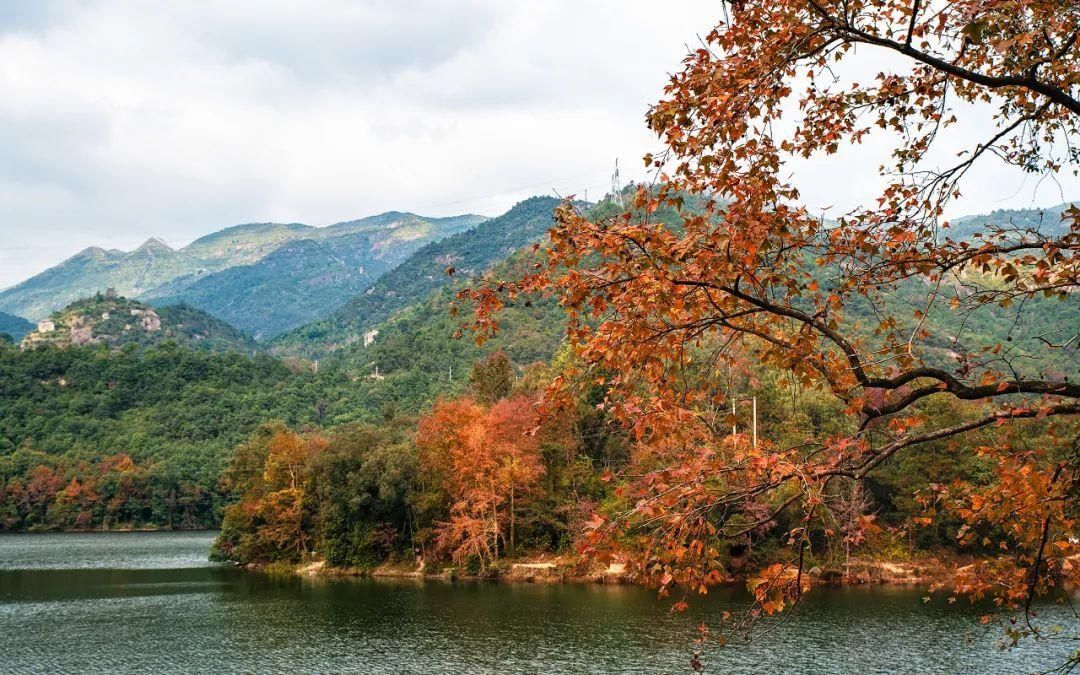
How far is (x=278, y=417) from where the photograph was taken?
13138 centimetres

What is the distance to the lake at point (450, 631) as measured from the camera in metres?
26.9

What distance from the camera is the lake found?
26859mm

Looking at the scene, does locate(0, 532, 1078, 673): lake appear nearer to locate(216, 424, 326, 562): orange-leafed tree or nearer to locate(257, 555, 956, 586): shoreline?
locate(257, 555, 956, 586): shoreline

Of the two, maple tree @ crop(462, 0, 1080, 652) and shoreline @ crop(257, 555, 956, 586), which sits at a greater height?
maple tree @ crop(462, 0, 1080, 652)

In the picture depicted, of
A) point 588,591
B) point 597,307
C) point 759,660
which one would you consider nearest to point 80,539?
point 588,591

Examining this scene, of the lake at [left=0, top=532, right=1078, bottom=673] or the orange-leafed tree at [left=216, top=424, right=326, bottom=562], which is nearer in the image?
the lake at [left=0, top=532, right=1078, bottom=673]

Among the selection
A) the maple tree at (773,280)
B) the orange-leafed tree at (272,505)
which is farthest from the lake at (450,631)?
the maple tree at (773,280)

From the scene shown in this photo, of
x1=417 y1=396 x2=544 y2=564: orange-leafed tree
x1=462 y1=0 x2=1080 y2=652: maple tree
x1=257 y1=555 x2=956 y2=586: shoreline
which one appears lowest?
x1=257 y1=555 x2=956 y2=586: shoreline

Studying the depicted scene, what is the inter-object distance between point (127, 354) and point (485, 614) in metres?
142

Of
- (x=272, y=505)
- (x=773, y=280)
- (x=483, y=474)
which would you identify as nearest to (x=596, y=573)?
(x=483, y=474)

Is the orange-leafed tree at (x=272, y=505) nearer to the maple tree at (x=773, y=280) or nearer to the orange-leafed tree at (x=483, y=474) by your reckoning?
the orange-leafed tree at (x=483, y=474)

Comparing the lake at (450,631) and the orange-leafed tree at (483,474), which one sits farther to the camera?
the orange-leafed tree at (483,474)

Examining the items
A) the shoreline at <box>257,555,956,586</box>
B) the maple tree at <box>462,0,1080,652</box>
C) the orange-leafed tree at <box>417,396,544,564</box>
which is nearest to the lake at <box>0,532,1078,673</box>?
the shoreline at <box>257,555,956,586</box>

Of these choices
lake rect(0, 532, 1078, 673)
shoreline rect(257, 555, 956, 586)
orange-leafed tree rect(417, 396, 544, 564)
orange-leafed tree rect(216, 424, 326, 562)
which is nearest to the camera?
lake rect(0, 532, 1078, 673)
